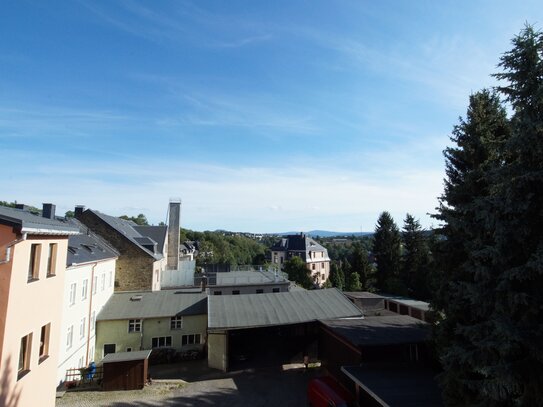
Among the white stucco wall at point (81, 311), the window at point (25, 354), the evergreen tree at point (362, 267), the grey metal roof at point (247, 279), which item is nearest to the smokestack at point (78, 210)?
the white stucco wall at point (81, 311)

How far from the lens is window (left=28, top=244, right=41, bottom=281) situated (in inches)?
476

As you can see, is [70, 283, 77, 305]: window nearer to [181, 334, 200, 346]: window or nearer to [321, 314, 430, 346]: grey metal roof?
[181, 334, 200, 346]: window

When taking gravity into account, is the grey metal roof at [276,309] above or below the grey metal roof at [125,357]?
above

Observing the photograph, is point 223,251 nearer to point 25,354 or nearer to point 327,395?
point 327,395

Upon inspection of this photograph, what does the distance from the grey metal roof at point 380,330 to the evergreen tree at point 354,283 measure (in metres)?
23.7

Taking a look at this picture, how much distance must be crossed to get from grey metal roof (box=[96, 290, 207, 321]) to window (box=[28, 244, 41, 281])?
14.7 meters

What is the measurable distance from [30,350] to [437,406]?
14566 mm

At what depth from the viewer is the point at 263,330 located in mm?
24484

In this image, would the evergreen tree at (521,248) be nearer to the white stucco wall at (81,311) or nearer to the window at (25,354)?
the window at (25,354)

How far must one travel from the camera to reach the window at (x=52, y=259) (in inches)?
530

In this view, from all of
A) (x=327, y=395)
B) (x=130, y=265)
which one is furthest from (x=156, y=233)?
(x=327, y=395)

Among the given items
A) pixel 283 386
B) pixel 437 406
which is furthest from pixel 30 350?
pixel 437 406

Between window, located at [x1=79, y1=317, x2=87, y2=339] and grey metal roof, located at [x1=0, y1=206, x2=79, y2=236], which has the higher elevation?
grey metal roof, located at [x1=0, y1=206, x2=79, y2=236]

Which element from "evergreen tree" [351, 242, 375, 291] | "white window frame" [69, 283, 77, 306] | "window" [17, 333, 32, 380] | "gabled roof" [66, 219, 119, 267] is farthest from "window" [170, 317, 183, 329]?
"evergreen tree" [351, 242, 375, 291]
